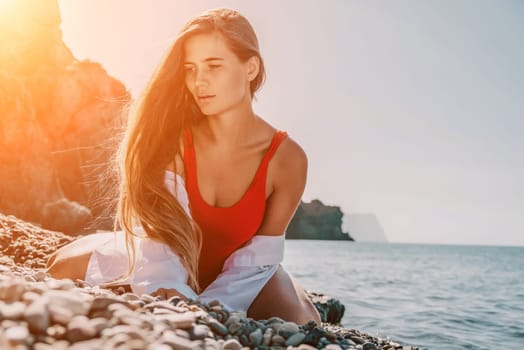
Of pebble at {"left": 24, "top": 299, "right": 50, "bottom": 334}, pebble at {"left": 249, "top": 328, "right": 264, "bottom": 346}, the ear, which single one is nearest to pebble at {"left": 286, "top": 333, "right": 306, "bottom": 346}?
pebble at {"left": 249, "top": 328, "right": 264, "bottom": 346}

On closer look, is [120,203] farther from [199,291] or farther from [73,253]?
[199,291]

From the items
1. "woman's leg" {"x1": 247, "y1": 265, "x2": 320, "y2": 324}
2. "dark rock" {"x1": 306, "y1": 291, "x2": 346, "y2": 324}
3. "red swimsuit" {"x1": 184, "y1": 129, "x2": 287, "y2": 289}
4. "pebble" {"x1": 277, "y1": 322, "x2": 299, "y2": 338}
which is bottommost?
"dark rock" {"x1": 306, "y1": 291, "x2": 346, "y2": 324}

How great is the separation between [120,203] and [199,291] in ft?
2.88

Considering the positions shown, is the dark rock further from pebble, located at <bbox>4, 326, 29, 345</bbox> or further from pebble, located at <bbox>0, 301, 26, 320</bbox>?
pebble, located at <bbox>4, 326, 29, 345</bbox>

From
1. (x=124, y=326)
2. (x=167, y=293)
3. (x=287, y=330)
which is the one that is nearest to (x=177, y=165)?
(x=167, y=293)

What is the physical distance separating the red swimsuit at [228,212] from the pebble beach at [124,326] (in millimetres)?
1064

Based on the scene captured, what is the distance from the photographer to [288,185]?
4.13 meters

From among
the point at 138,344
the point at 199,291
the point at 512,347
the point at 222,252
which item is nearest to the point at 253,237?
the point at 222,252

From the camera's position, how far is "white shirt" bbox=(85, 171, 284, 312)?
11.7 feet

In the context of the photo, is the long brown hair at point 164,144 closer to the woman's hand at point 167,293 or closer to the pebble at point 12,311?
the woman's hand at point 167,293

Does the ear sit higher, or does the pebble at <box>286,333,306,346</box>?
the ear

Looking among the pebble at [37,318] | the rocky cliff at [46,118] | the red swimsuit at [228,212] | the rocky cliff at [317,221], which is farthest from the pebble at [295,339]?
the rocky cliff at [317,221]

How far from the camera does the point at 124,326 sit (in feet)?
6.43

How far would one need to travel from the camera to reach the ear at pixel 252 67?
3945mm
